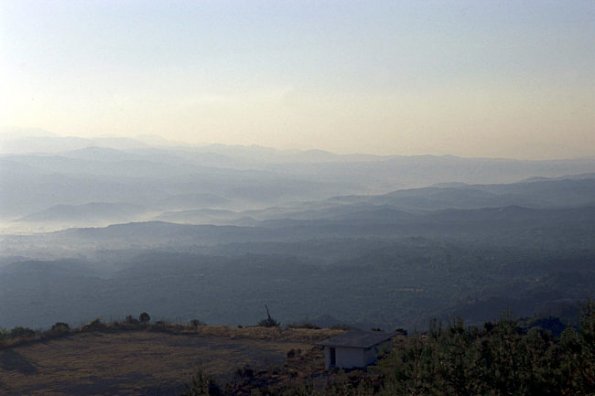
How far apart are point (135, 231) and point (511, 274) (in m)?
117

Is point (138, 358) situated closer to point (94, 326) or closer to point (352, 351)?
point (94, 326)

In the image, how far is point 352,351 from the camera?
82.5ft

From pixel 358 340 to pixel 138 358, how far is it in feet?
32.8

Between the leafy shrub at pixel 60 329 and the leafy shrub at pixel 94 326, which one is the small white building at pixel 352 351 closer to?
the leafy shrub at pixel 94 326

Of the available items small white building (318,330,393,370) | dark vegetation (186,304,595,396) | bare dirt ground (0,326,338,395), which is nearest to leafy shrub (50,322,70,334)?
bare dirt ground (0,326,338,395)

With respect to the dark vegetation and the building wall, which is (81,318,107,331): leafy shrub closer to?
the building wall

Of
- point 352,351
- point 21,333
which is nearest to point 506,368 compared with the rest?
point 352,351

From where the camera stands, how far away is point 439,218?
16688 cm

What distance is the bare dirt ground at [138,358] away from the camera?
26.2 meters

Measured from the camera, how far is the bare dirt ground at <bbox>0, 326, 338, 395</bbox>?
26219 millimetres

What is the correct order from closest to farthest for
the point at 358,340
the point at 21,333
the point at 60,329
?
the point at 358,340
the point at 21,333
the point at 60,329

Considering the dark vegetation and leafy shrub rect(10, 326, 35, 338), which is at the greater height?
the dark vegetation

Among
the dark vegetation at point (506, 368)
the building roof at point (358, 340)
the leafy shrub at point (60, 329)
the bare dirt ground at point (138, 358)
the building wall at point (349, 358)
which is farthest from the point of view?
the leafy shrub at point (60, 329)

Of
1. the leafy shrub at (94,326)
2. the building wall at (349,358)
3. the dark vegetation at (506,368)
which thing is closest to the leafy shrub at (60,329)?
the leafy shrub at (94,326)
